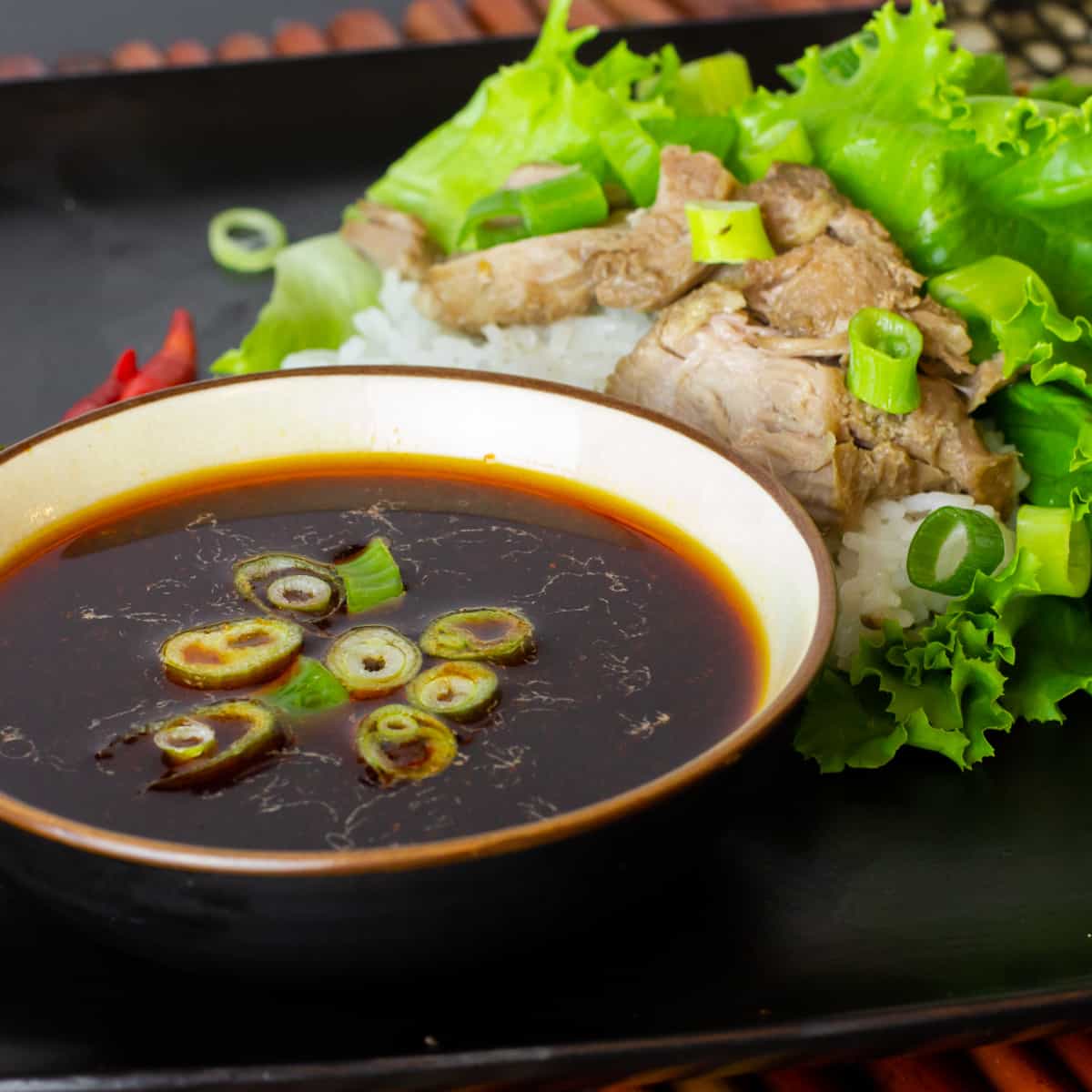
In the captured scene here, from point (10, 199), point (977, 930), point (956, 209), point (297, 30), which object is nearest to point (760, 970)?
point (977, 930)

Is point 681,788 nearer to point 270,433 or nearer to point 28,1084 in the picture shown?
point 28,1084

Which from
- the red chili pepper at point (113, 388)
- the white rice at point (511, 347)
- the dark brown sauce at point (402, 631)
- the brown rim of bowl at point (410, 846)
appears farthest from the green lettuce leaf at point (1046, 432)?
the red chili pepper at point (113, 388)

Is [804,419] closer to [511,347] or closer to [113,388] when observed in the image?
[511,347]

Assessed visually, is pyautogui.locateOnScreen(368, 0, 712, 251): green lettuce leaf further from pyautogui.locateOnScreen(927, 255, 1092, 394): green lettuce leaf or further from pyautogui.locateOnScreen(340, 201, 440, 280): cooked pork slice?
pyautogui.locateOnScreen(927, 255, 1092, 394): green lettuce leaf

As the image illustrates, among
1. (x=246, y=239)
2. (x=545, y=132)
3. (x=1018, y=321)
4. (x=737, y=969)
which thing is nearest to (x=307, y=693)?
(x=737, y=969)

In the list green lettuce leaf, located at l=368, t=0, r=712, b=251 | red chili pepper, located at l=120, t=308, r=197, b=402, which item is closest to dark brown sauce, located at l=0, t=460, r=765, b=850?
red chili pepper, located at l=120, t=308, r=197, b=402

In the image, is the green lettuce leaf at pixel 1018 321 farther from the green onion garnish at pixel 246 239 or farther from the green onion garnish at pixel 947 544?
the green onion garnish at pixel 246 239
